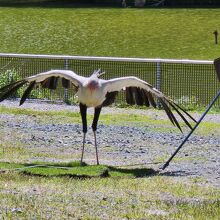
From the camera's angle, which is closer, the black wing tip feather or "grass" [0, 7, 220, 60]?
the black wing tip feather

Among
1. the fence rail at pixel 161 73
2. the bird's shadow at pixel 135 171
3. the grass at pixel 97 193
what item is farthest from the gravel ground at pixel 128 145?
the fence rail at pixel 161 73

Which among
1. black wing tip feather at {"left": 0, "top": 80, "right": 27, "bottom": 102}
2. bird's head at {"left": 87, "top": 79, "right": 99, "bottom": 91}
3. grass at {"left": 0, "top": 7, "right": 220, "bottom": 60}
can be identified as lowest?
grass at {"left": 0, "top": 7, "right": 220, "bottom": 60}

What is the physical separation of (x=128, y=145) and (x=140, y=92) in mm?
2409

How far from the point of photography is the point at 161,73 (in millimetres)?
22672

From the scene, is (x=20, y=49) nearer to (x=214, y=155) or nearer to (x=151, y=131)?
(x=151, y=131)

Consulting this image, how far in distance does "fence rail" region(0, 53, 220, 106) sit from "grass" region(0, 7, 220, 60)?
34.9 feet

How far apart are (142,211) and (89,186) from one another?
1.70 m

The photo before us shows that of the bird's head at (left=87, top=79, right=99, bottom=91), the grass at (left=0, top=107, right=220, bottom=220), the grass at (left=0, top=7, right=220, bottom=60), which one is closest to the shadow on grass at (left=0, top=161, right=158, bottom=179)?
the grass at (left=0, top=107, right=220, bottom=220)

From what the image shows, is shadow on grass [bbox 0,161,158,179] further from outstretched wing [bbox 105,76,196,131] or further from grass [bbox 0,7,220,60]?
grass [bbox 0,7,220,60]

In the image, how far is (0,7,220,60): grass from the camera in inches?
1420

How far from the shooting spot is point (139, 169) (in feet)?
38.8

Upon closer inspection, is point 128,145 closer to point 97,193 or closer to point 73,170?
point 73,170

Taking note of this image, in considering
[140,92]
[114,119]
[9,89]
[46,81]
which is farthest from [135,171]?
[114,119]

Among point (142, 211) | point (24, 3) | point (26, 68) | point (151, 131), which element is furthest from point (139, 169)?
point (24, 3)
